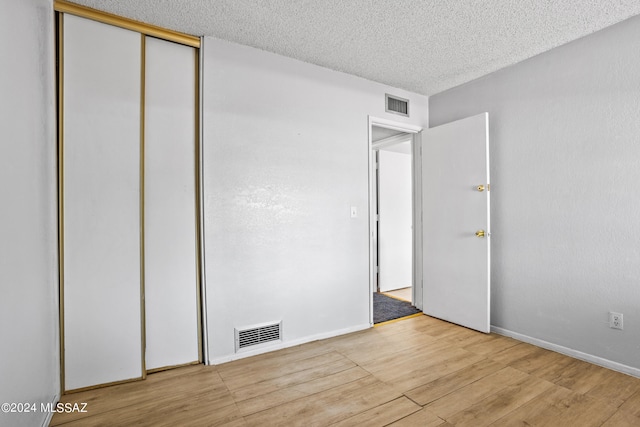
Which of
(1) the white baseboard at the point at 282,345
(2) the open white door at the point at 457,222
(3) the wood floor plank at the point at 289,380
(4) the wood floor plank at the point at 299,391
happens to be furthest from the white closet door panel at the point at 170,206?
(2) the open white door at the point at 457,222

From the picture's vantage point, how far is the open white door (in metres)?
2.99

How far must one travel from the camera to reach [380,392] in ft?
6.59

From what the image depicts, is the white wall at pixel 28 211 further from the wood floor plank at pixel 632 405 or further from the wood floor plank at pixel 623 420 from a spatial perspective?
the wood floor plank at pixel 632 405

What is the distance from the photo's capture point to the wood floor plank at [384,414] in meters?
1.70

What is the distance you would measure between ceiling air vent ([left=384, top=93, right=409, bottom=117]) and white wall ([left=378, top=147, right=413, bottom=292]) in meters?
1.25

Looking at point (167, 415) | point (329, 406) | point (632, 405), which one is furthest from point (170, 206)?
point (632, 405)

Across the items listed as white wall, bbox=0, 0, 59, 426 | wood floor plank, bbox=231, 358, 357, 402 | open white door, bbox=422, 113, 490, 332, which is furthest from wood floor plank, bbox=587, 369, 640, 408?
white wall, bbox=0, 0, 59, 426

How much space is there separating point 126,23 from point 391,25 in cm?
194

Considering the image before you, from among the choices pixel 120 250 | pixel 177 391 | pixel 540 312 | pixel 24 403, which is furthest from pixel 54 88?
pixel 540 312

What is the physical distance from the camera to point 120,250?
6.98ft

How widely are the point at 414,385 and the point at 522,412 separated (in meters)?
0.63

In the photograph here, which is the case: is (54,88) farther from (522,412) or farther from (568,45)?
(568,45)

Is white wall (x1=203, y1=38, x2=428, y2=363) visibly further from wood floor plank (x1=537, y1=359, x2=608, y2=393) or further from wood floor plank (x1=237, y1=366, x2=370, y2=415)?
wood floor plank (x1=537, y1=359, x2=608, y2=393)

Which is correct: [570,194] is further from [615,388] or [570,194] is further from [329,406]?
[329,406]
